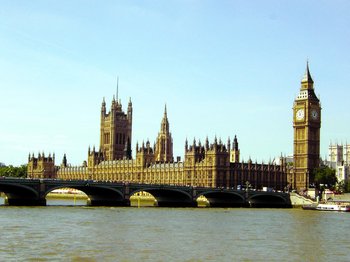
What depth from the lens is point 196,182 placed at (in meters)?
139

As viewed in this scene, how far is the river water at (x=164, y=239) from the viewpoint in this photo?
40.3 meters

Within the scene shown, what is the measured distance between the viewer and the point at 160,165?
15112 cm

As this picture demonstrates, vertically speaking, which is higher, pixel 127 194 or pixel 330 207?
pixel 127 194

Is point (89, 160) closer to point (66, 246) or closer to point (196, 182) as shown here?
point (196, 182)

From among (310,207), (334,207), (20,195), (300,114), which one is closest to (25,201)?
(20,195)

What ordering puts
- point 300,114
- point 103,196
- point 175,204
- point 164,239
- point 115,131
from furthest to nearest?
point 115,131 → point 300,114 → point 175,204 → point 103,196 → point 164,239

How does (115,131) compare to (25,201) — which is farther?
(115,131)

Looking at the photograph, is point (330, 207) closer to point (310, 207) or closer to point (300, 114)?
point (310, 207)

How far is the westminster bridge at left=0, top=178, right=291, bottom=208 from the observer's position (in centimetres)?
8794

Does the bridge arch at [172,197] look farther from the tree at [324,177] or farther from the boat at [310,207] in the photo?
the tree at [324,177]

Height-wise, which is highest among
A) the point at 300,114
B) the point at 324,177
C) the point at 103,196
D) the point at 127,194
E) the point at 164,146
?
the point at 300,114

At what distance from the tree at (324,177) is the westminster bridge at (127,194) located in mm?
21216

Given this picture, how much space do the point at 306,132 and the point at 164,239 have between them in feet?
324

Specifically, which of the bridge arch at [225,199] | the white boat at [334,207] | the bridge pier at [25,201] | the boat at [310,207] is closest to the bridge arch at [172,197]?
the bridge arch at [225,199]
